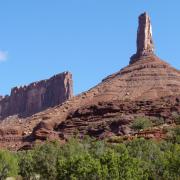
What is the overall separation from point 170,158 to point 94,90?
112 m

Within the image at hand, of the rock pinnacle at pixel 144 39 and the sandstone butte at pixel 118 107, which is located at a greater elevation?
the rock pinnacle at pixel 144 39

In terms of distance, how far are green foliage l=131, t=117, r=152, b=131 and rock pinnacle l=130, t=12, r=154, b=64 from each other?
65.7 meters

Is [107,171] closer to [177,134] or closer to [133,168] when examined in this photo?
[133,168]

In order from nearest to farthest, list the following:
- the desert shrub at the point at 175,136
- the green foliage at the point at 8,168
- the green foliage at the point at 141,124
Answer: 1. the green foliage at the point at 8,168
2. the desert shrub at the point at 175,136
3. the green foliage at the point at 141,124

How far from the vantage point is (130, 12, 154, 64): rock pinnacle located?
179 meters

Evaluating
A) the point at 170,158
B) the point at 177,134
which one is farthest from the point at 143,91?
the point at 170,158

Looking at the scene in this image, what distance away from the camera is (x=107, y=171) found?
50.1 metres

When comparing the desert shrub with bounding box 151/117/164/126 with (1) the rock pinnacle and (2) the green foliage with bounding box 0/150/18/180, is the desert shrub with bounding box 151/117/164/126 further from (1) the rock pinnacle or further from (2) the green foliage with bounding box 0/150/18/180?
(1) the rock pinnacle

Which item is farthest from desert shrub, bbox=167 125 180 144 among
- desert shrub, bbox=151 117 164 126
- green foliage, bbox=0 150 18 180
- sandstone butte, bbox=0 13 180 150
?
desert shrub, bbox=151 117 164 126

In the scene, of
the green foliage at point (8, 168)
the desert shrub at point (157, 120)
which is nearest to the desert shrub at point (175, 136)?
the green foliage at point (8, 168)

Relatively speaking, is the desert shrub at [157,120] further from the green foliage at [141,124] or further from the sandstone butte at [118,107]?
the green foliage at [141,124]

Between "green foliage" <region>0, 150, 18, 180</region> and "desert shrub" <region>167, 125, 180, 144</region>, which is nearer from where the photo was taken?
"green foliage" <region>0, 150, 18, 180</region>

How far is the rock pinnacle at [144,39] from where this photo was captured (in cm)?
17925

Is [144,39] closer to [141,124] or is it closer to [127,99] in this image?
[127,99]
